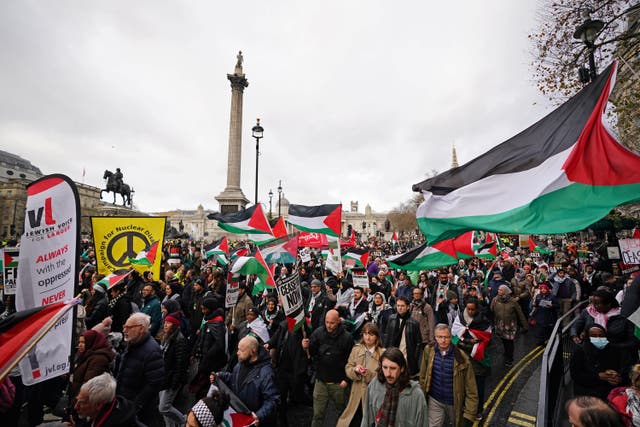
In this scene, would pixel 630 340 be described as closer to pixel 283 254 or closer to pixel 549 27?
pixel 283 254

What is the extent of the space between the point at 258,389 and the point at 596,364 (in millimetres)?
4286

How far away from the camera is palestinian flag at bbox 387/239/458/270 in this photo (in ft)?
18.6

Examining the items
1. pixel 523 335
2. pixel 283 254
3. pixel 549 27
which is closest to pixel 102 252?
pixel 283 254

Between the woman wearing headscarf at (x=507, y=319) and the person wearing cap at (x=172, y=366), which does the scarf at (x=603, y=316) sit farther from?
the person wearing cap at (x=172, y=366)

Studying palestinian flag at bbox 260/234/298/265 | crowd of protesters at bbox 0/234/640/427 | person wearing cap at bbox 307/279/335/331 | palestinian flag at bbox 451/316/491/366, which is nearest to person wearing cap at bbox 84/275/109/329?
crowd of protesters at bbox 0/234/640/427

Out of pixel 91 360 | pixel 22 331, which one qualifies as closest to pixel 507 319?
pixel 91 360

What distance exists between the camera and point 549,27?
29.2 feet

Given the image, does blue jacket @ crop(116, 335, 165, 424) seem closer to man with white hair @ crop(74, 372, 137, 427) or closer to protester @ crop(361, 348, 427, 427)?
man with white hair @ crop(74, 372, 137, 427)

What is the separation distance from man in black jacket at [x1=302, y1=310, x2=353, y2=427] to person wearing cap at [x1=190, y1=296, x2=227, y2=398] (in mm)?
1492

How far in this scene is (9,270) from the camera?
22.0 feet

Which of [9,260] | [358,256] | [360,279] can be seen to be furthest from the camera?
[358,256]

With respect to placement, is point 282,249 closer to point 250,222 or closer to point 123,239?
point 250,222

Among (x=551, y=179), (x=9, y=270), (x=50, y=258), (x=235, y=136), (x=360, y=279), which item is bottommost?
(x=360, y=279)

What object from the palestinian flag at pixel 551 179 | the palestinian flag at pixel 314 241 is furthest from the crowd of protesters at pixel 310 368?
the palestinian flag at pixel 314 241
